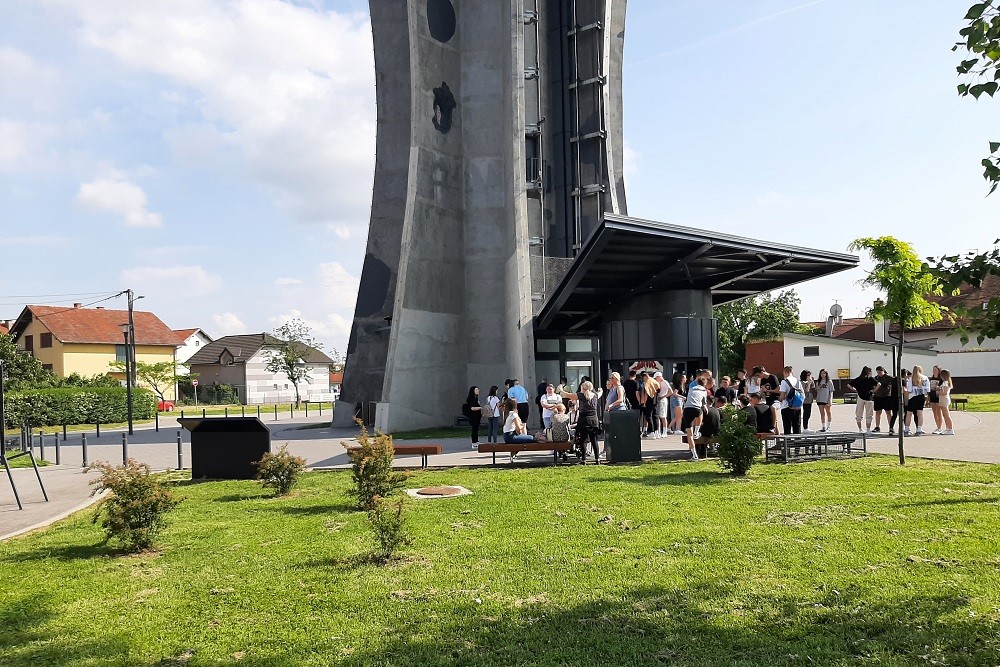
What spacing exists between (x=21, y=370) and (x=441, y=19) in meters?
38.4

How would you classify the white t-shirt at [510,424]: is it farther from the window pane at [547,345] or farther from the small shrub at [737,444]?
the window pane at [547,345]

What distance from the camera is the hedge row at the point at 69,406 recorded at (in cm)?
4203

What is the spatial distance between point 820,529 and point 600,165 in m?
31.8

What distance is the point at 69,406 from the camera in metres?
43.7

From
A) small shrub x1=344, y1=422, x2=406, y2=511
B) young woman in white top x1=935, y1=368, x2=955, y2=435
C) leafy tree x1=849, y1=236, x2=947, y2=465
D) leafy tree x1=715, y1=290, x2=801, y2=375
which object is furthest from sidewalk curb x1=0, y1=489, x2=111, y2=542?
leafy tree x1=715, y1=290, x2=801, y2=375

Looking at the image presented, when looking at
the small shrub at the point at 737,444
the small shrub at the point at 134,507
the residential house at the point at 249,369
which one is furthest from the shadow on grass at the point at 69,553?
the residential house at the point at 249,369

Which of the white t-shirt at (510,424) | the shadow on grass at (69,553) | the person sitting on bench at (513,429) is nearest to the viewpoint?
the shadow on grass at (69,553)

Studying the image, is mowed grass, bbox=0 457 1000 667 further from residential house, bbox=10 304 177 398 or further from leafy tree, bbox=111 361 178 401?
residential house, bbox=10 304 177 398

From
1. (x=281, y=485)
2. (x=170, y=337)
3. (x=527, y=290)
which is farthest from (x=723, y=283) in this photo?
(x=170, y=337)

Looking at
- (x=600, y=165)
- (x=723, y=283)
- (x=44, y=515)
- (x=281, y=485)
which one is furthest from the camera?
(x=600, y=165)

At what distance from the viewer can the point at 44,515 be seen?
11.5 metres

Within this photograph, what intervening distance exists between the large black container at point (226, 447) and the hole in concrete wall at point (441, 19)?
20.0 metres

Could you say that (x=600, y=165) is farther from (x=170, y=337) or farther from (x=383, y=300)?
(x=170, y=337)

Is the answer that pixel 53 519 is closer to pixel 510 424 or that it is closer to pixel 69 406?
pixel 510 424
